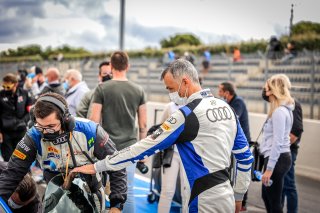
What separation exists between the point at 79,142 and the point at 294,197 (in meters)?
3.48

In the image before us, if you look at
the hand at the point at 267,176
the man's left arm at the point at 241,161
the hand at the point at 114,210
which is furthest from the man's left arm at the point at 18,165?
the hand at the point at 267,176

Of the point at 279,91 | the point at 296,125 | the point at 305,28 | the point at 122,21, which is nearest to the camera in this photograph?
the point at 279,91

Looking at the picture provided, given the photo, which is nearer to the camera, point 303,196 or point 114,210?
point 114,210

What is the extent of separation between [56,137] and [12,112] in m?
5.36

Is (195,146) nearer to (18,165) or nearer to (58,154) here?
(58,154)

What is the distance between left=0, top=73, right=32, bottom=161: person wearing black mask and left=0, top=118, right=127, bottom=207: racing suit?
509 cm

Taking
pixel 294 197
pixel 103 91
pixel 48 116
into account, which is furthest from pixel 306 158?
pixel 48 116

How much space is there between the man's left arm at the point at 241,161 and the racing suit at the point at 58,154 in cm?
86

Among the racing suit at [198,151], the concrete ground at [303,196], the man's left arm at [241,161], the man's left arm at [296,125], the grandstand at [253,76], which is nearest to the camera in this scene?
the racing suit at [198,151]

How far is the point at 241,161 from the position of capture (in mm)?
3510

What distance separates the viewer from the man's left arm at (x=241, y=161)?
340 cm

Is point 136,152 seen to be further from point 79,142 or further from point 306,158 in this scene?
point 306,158

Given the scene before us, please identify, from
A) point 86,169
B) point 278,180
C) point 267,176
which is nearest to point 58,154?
point 86,169

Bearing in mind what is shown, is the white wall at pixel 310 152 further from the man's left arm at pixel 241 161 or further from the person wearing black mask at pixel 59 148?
the person wearing black mask at pixel 59 148
